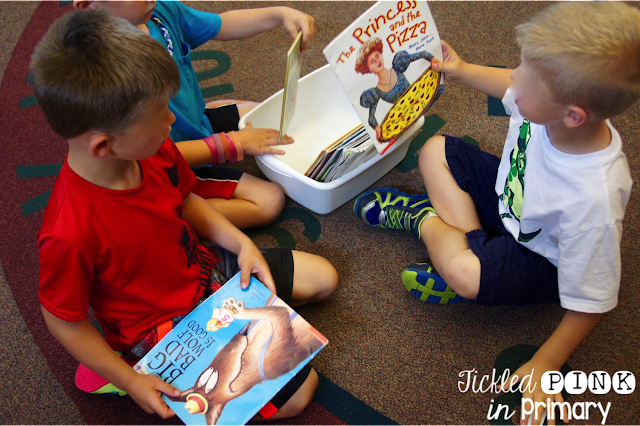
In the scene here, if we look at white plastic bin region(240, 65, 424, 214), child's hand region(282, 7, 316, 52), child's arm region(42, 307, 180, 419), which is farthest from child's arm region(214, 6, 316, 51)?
child's arm region(42, 307, 180, 419)

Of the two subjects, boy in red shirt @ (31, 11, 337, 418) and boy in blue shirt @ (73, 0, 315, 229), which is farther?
boy in blue shirt @ (73, 0, 315, 229)

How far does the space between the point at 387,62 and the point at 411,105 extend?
0.35 ft

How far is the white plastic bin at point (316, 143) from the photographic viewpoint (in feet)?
3.30

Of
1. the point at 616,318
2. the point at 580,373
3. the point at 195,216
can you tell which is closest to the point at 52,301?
the point at 195,216

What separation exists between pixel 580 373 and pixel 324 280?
19.4 inches

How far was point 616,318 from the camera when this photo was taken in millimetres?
935

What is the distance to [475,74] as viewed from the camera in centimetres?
94

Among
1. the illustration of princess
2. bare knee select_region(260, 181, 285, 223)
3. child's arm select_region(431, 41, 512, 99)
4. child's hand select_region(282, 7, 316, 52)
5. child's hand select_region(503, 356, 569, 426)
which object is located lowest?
child's hand select_region(503, 356, 569, 426)

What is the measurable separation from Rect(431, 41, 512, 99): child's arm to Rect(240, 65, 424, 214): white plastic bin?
128 mm

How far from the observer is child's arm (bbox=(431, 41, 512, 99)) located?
0.93 m

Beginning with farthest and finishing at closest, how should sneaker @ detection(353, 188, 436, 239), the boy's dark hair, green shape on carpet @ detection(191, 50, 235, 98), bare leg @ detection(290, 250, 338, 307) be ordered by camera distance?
green shape on carpet @ detection(191, 50, 235, 98), sneaker @ detection(353, 188, 436, 239), bare leg @ detection(290, 250, 338, 307), the boy's dark hair

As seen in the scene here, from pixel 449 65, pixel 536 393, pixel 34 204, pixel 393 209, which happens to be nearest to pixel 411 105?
pixel 449 65

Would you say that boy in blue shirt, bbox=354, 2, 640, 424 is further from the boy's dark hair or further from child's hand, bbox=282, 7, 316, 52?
the boy's dark hair

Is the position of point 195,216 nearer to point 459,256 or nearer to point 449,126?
point 459,256
